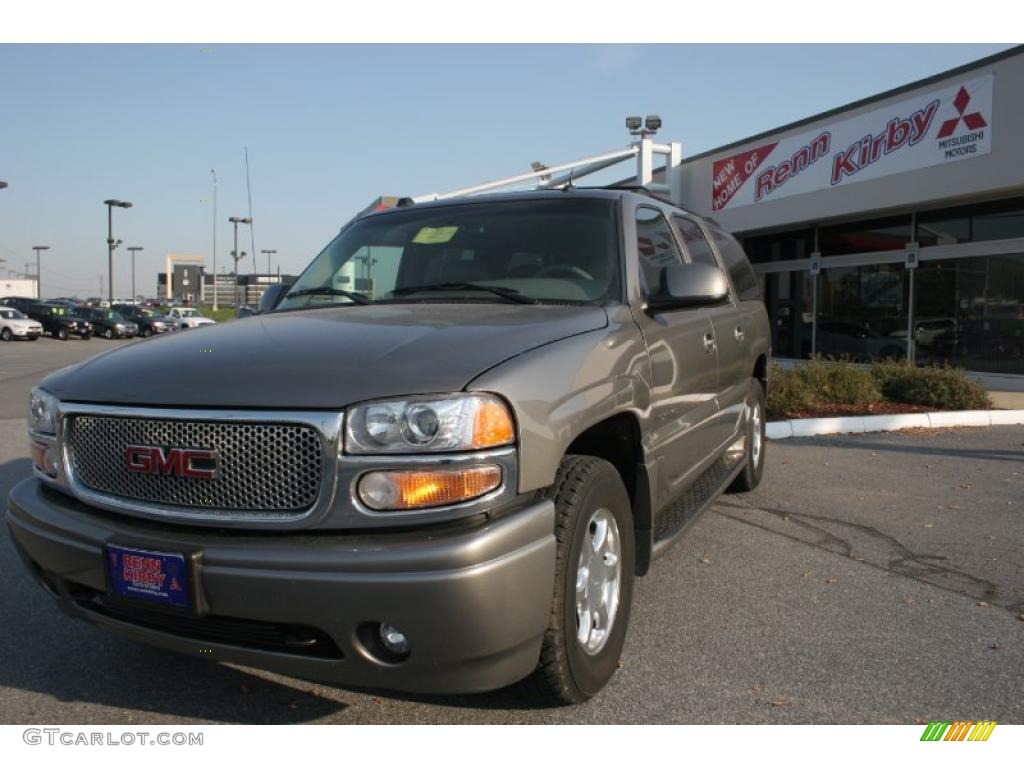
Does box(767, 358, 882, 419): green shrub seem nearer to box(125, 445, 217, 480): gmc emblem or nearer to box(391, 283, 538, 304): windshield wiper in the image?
box(391, 283, 538, 304): windshield wiper

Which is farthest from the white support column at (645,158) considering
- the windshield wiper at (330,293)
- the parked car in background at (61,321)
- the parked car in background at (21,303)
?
the parked car in background at (21,303)

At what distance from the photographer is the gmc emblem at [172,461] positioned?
246 centimetres

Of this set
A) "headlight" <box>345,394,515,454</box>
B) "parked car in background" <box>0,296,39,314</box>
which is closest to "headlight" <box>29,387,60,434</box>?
"headlight" <box>345,394,515,454</box>

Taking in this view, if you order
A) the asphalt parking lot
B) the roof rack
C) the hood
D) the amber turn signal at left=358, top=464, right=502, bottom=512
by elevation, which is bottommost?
the asphalt parking lot

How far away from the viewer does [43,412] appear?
2938mm

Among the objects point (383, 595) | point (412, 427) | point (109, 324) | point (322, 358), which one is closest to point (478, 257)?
point (322, 358)

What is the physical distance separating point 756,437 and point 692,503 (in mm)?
2118

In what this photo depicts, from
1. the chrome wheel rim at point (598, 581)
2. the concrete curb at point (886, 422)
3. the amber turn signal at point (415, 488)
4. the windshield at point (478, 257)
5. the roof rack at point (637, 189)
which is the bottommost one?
the concrete curb at point (886, 422)

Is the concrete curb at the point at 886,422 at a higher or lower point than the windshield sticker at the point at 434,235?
lower

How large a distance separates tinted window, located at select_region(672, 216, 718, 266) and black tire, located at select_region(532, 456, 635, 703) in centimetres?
215

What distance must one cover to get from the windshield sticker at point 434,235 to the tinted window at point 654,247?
0.90 meters

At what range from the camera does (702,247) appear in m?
5.11

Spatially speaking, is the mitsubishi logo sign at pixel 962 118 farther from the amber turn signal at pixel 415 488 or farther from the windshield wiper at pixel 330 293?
the amber turn signal at pixel 415 488

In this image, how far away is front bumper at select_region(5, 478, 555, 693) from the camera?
7.30 ft
